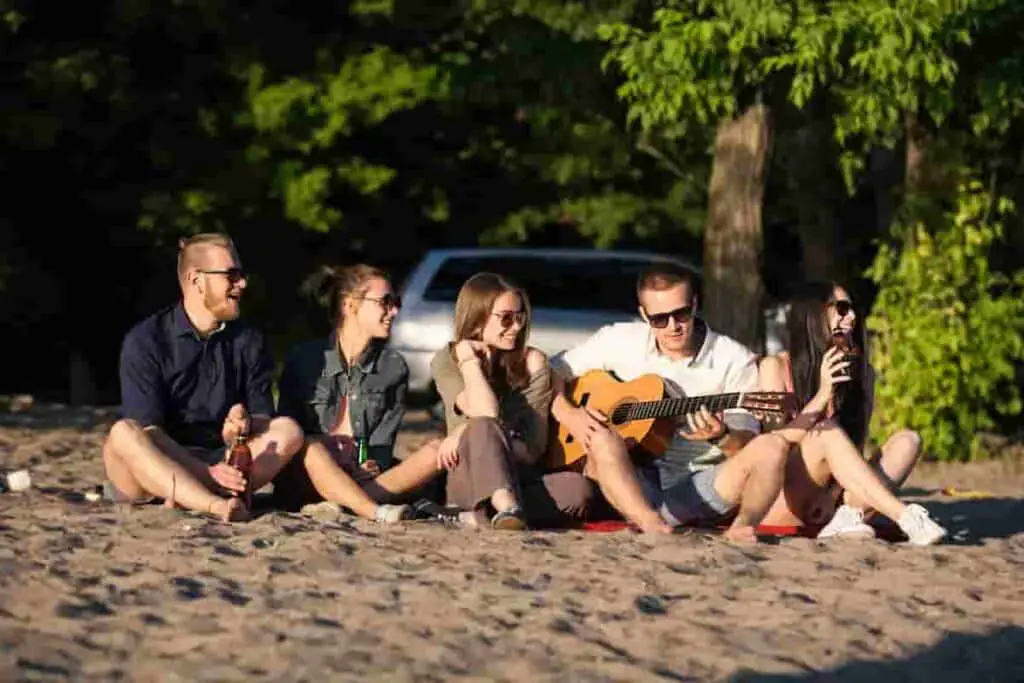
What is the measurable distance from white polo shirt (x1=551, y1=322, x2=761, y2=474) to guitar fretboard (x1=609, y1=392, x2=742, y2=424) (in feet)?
0.46

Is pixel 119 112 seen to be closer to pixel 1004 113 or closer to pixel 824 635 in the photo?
pixel 1004 113

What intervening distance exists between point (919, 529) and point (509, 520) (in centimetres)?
151

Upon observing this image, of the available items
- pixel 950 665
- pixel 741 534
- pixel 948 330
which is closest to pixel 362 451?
pixel 741 534

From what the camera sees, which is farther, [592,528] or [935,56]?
[935,56]

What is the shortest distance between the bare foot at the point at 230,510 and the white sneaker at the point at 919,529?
8.01 feet

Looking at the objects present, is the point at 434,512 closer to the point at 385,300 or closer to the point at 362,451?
the point at 362,451

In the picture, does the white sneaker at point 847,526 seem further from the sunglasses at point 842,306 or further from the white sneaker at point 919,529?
the sunglasses at point 842,306

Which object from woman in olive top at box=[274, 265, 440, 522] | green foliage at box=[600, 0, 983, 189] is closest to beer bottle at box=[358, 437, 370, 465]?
woman in olive top at box=[274, 265, 440, 522]

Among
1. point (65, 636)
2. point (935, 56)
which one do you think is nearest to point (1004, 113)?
point (935, 56)

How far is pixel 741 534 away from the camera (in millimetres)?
8695

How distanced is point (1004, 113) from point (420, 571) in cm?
877

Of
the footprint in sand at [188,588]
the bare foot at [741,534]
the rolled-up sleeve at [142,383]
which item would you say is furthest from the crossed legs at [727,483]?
the footprint in sand at [188,588]

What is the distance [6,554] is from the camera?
7797 mm

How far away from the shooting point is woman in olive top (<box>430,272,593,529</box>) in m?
8.95
